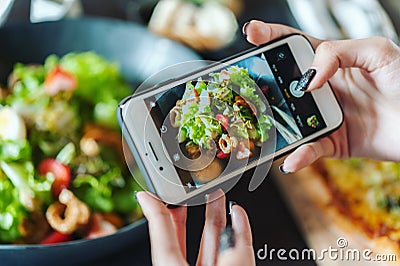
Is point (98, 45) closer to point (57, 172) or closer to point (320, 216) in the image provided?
point (57, 172)

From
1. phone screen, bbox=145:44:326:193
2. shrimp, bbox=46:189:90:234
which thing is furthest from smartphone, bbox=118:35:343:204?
shrimp, bbox=46:189:90:234

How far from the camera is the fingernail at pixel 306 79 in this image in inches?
28.6

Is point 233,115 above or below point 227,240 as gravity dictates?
above

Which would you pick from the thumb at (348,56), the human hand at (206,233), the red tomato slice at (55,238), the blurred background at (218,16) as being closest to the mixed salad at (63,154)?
the red tomato slice at (55,238)

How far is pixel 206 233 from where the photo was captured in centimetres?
67

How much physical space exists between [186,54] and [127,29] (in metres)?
0.13

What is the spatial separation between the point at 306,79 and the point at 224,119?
123mm

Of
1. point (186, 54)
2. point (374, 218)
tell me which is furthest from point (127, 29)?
point (374, 218)

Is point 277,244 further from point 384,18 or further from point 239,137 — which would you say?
point 384,18

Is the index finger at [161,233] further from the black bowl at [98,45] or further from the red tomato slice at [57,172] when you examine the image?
the black bowl at [98,45]

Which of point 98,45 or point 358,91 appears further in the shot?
point 98,45

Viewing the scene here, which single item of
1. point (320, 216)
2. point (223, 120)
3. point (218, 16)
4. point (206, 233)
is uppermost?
point (218, 16)

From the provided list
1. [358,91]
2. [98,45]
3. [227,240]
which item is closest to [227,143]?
[227,240]

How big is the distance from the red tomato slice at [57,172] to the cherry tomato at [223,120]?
1.05 ft
